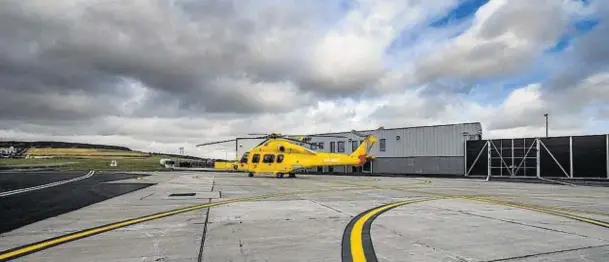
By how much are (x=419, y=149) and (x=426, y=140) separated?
4.55ft

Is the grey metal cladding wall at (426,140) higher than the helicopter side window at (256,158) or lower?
higher

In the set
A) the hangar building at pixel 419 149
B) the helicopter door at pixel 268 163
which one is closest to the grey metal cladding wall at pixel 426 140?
the hangar building at pixel 419 149

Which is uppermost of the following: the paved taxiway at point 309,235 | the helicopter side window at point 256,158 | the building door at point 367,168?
the helicopter side window at point 256,158

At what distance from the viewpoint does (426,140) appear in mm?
43281

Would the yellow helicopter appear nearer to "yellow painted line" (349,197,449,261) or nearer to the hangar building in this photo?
the hangar building

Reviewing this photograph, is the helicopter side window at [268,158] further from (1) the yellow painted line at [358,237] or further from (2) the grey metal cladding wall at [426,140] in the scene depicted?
(1) the yellow painted line at [358,237]

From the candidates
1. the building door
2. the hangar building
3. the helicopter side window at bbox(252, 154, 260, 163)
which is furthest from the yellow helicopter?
the building door

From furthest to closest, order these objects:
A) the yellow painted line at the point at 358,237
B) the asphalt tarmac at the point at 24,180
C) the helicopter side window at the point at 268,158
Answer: the helicopter side window at the point at 268,158 → the asphalt tarmac at the point at 24,180 → the yellow painted line at the point at 358,237

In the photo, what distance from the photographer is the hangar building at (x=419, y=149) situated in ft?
133

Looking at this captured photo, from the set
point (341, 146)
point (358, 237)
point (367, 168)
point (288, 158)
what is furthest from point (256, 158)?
point (358, 237)

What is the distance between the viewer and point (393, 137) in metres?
46.5

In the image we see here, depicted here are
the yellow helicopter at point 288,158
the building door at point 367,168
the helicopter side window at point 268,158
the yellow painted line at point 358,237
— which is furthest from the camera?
the building door at point 367,168

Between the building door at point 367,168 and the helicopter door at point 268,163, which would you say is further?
the building door at point 367,168

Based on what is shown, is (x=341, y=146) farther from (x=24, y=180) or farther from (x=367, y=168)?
(x=24, y=180)
